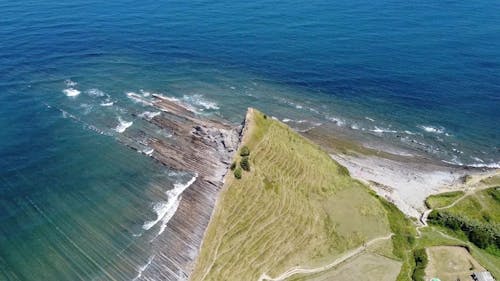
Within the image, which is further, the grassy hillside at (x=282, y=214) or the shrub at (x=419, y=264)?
the shrub at (x=419, y=264)

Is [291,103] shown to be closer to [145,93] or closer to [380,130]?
[380,130]

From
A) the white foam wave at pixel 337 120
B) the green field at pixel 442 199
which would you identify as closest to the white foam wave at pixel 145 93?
the white foam wave at pixel 337 120

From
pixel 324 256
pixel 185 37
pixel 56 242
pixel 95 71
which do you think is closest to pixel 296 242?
pixel 324 256

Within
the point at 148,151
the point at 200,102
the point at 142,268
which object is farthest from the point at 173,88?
the point at 142,268

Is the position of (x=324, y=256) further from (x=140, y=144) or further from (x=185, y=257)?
(x=140, y=144)

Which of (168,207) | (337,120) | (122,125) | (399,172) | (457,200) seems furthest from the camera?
(337,120)

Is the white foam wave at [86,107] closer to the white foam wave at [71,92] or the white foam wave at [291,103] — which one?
the white foam wave at [71,92]

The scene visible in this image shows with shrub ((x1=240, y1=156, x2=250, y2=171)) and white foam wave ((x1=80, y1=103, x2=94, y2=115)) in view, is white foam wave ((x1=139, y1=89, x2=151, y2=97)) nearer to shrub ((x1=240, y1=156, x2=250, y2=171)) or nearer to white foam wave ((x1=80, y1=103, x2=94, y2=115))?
white foam wave ((x1=80, y1=103, x2=94, y2=115))

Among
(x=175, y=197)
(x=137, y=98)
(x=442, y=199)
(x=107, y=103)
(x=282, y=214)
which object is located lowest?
(x=442, y=199)
